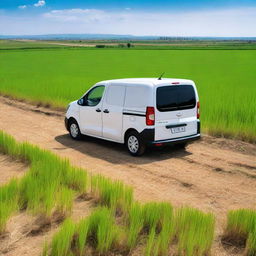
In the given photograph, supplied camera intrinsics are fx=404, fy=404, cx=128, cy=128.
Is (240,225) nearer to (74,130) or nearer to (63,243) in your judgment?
(63,243)

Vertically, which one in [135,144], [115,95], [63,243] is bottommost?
[135,144]

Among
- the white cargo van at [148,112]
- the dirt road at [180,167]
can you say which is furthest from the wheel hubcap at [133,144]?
the dirt road at [180,167]

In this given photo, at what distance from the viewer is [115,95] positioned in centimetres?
1001

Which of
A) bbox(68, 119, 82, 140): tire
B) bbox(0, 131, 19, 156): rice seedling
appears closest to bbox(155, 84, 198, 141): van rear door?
bbox(68, 119, 82, 140): tire

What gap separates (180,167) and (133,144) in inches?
57.8

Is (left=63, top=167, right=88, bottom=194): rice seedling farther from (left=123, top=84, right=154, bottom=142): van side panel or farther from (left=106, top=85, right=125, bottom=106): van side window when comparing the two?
(left=106, top=85, right=125, bottom=106): van side window

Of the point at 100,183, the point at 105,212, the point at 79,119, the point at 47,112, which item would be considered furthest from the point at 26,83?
the point at 105,212

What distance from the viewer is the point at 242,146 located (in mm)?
10062

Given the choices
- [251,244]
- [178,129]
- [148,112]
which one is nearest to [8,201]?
[251,244]

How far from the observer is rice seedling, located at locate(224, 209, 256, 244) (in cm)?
498

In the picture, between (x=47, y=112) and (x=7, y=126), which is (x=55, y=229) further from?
(x=47, y=112)

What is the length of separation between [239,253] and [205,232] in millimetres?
520

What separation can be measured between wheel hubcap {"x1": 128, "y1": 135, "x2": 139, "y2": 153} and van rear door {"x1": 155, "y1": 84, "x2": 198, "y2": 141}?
0.54 meters

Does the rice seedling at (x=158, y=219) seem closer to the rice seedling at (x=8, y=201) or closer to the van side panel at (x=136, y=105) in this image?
the rice seedling at (x=8, y=201)
